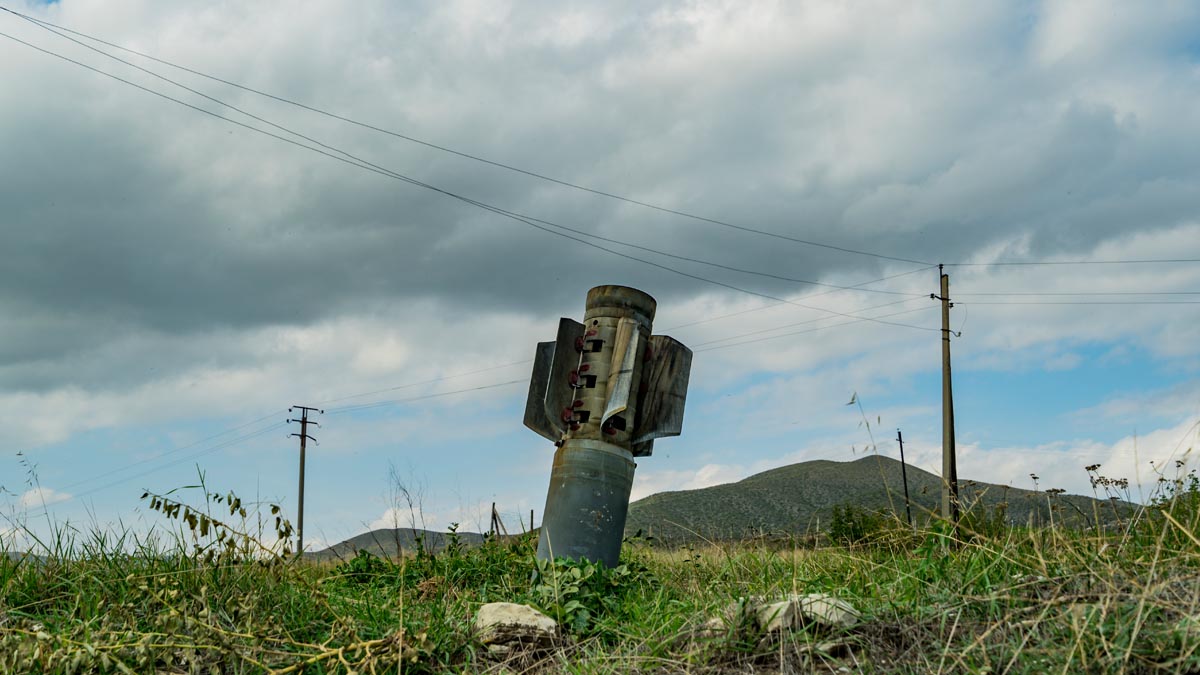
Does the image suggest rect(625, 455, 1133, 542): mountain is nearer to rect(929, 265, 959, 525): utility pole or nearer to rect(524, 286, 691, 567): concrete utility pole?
rect(929, 265, 959, 525): utility pole

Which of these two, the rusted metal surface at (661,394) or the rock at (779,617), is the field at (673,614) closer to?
the rock at (779,617)

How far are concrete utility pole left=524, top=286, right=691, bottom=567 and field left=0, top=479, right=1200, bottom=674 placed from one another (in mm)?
1151

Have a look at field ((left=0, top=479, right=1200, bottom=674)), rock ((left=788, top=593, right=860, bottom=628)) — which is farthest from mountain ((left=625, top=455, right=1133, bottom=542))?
rock ((left=788, top=593, right=860, bottom=628))

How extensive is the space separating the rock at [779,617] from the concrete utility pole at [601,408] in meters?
3.83

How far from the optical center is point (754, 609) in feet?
12.6

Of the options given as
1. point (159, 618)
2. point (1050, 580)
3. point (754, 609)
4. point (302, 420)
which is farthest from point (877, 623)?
point (302, 420)

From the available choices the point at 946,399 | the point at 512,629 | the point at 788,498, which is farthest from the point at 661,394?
the point at 788,498

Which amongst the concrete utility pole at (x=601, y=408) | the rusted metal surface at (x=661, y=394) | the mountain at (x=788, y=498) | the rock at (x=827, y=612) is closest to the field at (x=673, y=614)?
the rock at (x=827, y=612)

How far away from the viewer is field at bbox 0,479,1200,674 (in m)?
3.27

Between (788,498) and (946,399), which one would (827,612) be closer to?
(946,399)

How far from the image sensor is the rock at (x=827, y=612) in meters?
3.70

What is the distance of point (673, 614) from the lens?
443 cm

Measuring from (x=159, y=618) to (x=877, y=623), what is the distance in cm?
338

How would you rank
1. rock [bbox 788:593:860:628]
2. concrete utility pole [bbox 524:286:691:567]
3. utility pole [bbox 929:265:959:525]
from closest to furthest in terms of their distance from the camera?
rock [bbox 788:593:860:628]
concrete utility pole [bbox 524:286:691:567]
utility pole [bbox 929:265:959:525]
